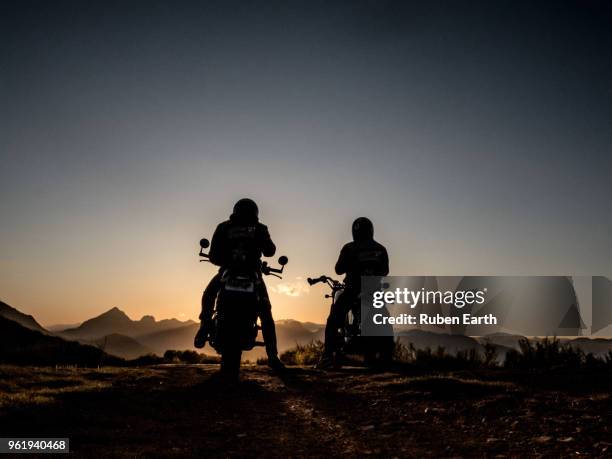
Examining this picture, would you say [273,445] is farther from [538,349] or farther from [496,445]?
[538,349]

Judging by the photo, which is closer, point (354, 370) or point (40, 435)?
point (40, 435)

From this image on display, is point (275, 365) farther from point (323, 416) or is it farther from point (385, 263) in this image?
point (323, 416)

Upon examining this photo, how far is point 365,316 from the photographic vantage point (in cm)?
1003

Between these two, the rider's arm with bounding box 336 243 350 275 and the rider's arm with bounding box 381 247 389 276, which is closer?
the rider's arm with bounding box 381 247 389 276

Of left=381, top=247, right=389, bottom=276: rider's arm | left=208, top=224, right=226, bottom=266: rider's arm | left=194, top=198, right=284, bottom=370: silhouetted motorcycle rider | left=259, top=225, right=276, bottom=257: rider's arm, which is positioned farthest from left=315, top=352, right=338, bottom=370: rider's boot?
left=208, top=224, right=226, bottom=266: rider's arm

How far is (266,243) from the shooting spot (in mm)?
8961

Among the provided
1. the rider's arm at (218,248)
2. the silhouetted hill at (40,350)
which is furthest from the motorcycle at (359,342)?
the silhouetted hill at (40,350)

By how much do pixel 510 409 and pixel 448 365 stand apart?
22.5 feet

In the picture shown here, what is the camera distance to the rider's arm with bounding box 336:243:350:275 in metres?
10.7

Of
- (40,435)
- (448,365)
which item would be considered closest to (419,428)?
(40,435)

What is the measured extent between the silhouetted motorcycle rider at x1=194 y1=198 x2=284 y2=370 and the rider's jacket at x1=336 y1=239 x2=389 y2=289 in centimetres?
214

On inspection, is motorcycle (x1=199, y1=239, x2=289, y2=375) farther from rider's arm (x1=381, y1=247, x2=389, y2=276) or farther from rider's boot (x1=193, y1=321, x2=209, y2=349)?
rider's arm (x1=381, y1=247, x2=389, y2=276)

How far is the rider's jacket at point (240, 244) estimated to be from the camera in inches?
325

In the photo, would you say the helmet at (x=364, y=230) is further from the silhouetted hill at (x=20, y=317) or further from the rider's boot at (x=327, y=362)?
the silhouetted hill at (x=20, y=317)
